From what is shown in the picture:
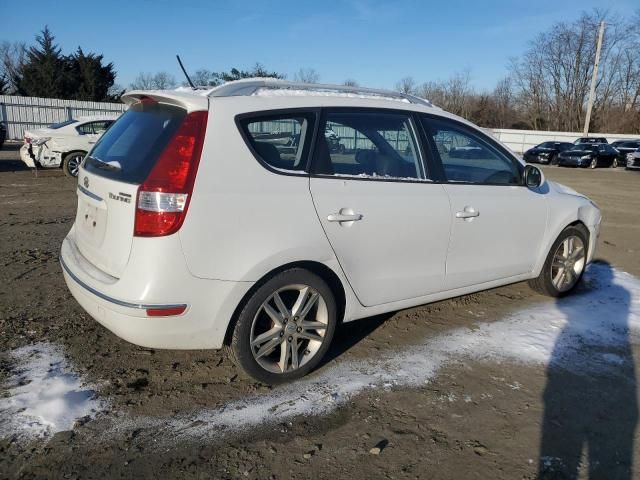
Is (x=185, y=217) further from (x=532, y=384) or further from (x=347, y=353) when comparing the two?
(x=532, y=384)

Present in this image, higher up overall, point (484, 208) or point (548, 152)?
point (548, 152)

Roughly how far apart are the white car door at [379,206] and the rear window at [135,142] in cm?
89

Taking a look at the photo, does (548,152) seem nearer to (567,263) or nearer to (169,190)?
(567,263)

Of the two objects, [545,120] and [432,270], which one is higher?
[545,120]

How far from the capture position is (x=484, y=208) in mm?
4020

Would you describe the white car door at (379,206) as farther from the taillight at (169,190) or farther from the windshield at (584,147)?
the windshield at (584,147)

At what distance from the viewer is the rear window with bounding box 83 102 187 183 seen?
9.42 ft

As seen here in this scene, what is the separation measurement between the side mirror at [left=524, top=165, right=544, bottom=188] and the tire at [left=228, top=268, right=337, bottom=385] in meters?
2.14

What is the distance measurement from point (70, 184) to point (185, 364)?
10.3 metres

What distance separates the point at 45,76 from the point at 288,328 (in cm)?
4429

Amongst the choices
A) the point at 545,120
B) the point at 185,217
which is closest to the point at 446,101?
the point at 545,120

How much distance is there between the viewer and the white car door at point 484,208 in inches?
153

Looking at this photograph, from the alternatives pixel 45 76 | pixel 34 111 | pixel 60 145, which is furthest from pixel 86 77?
pixel 60 145

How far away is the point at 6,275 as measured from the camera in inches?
200
